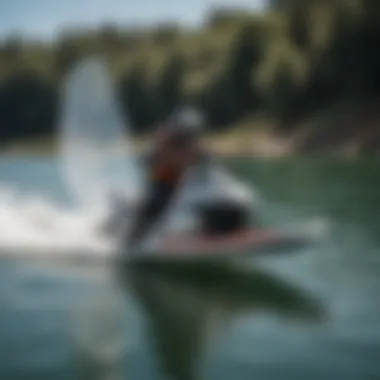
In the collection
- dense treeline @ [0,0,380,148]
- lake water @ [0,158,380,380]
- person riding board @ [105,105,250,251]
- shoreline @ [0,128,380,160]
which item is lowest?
lake water @ [0,158,380,380]

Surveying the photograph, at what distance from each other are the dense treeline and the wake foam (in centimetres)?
14

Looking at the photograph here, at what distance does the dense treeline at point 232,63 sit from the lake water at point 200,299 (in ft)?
0.38

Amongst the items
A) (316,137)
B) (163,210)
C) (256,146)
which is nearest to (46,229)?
(163,210)

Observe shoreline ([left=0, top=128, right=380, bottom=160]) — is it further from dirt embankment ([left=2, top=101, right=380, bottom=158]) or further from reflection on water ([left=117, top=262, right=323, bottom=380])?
reflection on water ([left=117, top=262, right=323, bottom=380])

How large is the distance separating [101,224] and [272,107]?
0.40 meters

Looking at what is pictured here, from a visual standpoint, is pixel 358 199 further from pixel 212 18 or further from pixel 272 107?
pixel 212 18

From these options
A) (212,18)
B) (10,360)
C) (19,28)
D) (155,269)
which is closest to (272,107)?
(212,18)

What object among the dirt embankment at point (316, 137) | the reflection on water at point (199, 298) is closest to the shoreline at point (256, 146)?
the dirt embankment at point (316, 137)

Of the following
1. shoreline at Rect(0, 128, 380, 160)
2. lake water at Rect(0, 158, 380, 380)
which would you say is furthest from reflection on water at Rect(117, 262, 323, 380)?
shoreline at Rect(0, 128, 380, 160)

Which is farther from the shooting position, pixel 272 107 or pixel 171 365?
pixel 272 107

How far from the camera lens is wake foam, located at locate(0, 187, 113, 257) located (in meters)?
1.67

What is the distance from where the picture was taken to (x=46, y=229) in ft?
5.50

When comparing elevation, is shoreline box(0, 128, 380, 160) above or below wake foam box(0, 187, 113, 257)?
above

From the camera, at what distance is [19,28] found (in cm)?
175
